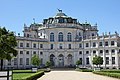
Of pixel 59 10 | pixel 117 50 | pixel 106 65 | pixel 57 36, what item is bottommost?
pixel 106 65

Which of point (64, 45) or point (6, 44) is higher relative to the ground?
point (64, 45)

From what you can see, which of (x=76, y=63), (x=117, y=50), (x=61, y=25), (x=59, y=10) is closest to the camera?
(x=117, y=50)

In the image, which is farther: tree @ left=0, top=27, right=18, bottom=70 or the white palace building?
the white palace building

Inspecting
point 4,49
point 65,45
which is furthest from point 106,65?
point 4,49

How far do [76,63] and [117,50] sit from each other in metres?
15.0

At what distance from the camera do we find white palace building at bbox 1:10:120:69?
271ft

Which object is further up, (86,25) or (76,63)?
(86,25)

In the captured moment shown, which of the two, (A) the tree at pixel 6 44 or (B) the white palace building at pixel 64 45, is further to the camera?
(B) the white palace building at pixel 64 45

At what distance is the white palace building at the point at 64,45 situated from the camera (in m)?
82.5

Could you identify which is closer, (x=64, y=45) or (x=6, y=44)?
(x=6, y=44)

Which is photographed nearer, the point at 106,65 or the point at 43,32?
the point at 106,65

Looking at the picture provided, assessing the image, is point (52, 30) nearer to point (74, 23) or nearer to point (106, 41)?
point (74, 23)

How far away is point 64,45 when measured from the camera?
302 ft

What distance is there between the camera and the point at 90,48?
86.9 meters
